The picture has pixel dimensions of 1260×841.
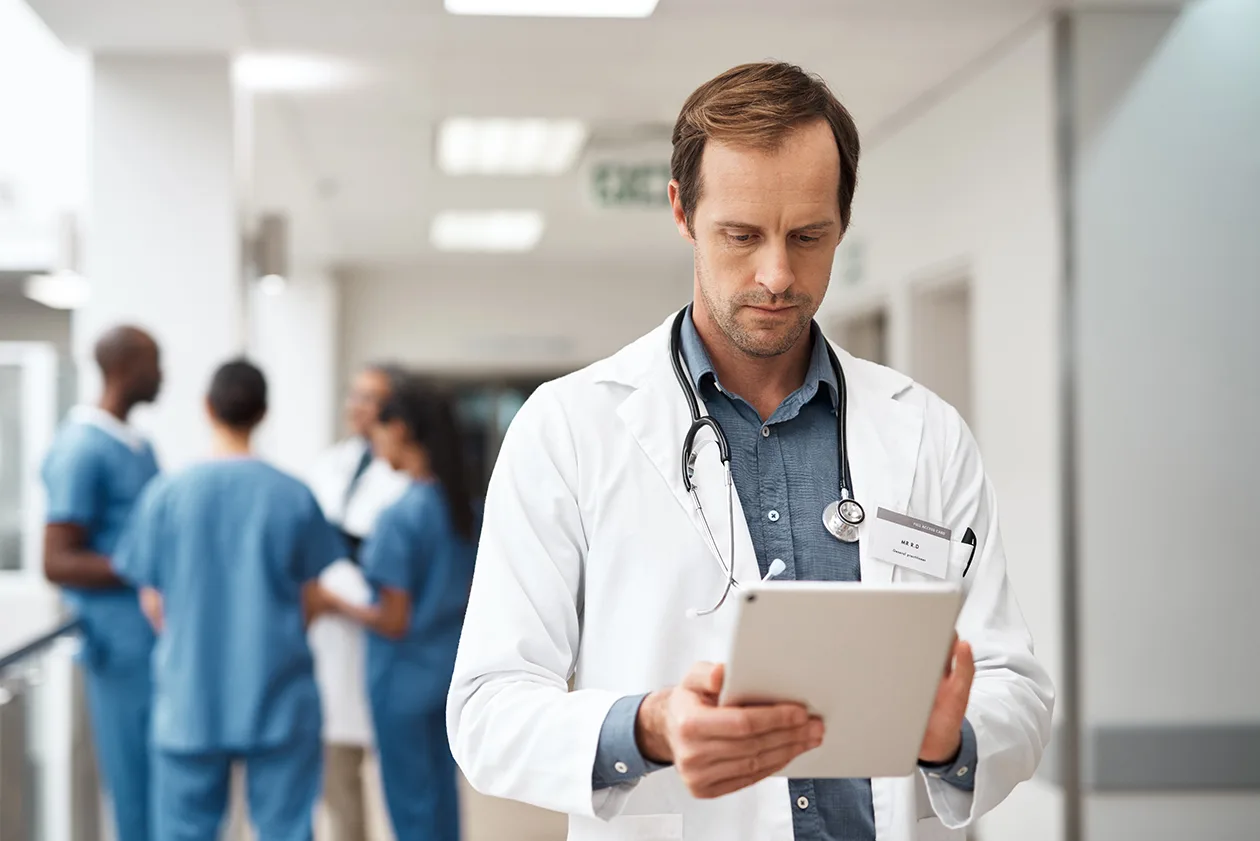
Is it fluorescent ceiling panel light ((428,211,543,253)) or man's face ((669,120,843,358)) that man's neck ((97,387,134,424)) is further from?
fluorescent ceiling panel light ((428,211,543,253))

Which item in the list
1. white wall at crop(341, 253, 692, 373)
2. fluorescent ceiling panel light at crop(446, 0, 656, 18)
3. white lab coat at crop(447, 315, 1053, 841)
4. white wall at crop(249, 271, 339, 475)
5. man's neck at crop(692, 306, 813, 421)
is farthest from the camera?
Answer: white wall at crop(341, 253, 692, 373)

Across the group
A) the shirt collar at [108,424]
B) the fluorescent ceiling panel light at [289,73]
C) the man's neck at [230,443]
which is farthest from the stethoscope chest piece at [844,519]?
the fluorescent ceiling panel light at [289,73]

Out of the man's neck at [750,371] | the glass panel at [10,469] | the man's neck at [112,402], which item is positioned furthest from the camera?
the glass panel at [10,469]

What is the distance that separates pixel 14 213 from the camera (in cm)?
993

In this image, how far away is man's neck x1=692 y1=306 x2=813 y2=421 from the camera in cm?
167

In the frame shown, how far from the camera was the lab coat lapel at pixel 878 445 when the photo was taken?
157 cm

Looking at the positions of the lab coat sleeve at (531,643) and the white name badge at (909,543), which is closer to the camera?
the lab coat sleeve at (531,643)

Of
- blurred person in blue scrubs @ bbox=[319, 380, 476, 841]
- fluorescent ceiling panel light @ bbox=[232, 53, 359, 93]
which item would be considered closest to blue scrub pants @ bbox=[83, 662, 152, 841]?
blurred person in blue scrubs @ bbox=[319, 380, 476, 841]

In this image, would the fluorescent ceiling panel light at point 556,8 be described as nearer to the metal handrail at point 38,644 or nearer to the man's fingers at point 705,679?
the metal handrail at point 38,644

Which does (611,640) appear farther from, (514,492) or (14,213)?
(14,213)

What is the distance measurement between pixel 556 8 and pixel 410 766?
240 cm

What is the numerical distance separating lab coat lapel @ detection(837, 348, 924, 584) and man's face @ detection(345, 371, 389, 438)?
9.77 feet

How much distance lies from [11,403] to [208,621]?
10.2ft

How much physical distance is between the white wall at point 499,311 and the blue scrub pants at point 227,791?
8079 mm
